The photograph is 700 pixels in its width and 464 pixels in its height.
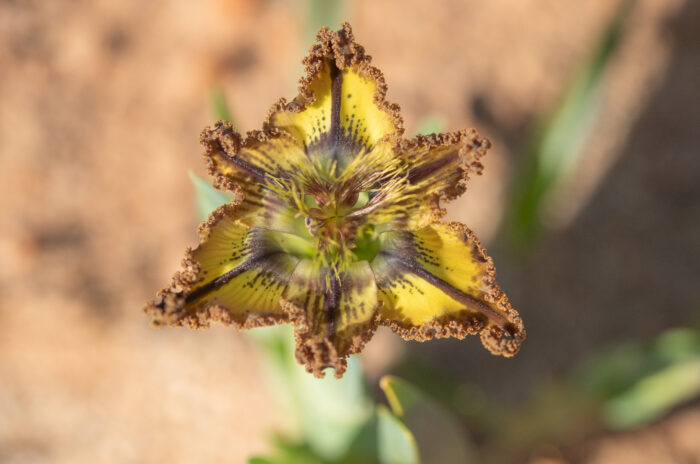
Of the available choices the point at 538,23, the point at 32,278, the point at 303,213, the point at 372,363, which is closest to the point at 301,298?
the point at 303,213

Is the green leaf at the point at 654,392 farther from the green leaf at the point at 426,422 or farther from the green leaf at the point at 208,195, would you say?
the green leaf at the point at 208,195

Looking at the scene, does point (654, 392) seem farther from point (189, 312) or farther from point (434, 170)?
point (189, 312)

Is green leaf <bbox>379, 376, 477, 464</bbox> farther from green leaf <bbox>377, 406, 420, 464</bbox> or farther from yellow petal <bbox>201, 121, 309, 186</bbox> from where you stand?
yellow petal <bbox>201, 121, 309, 186</bbox>

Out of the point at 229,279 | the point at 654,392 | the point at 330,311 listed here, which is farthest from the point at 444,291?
the point at 654,392

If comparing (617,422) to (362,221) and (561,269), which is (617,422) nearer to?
(561,269)

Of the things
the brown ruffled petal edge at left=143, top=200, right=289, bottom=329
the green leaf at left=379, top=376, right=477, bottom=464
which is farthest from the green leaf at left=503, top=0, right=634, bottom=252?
the brown ruffled petal edge at left=143, top=200, right=289, bottom=329
